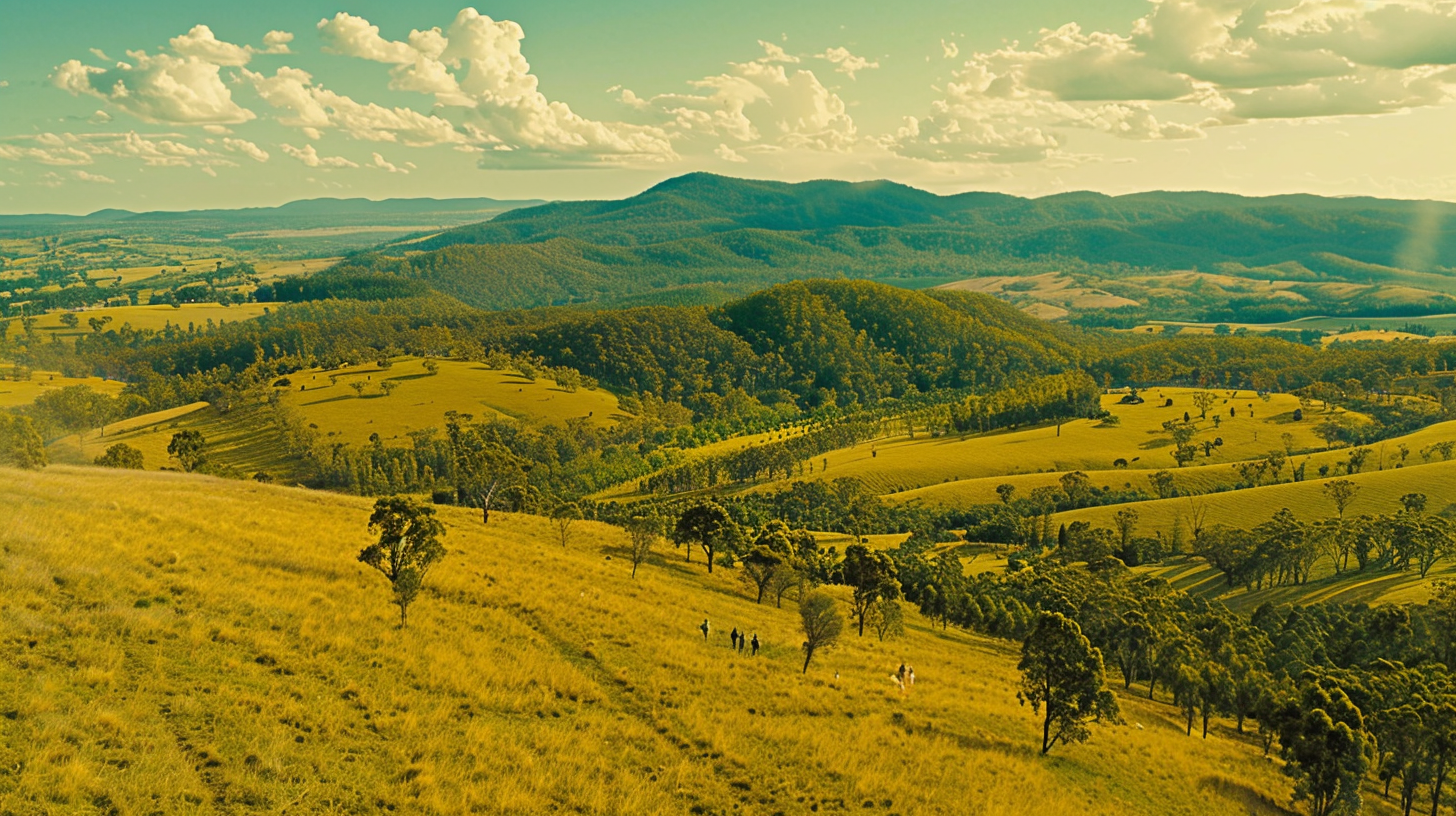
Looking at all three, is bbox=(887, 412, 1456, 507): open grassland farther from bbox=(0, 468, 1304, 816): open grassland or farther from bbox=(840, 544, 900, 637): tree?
bbox=(0, 468, 1304, 816): open grassland

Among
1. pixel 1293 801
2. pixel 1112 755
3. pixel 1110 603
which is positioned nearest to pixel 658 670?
pixel 1112 755

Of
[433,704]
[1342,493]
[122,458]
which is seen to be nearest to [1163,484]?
[1342,493]

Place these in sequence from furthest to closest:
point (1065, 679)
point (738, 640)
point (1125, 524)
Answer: point (1125, 524)
point (738, 640)
point (1065, 679)

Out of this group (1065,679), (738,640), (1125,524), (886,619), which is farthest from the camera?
(1125,524)

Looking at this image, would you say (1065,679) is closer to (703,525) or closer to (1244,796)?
(1244,796)

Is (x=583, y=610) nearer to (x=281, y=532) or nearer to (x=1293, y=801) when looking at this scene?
(x=281, y=532)

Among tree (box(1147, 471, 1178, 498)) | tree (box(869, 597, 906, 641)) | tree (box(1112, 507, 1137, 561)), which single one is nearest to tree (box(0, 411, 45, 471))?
tree (box(869, 597, 906, 641))
